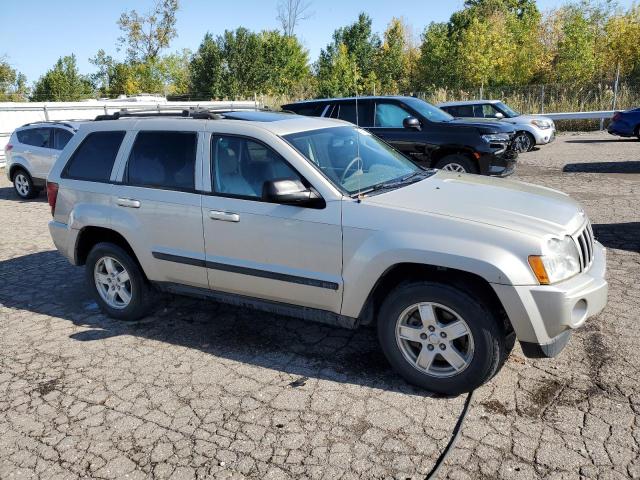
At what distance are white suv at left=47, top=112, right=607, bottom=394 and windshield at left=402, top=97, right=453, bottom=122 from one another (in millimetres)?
5669

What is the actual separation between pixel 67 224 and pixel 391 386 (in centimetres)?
342

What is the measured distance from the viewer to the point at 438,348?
3.64m

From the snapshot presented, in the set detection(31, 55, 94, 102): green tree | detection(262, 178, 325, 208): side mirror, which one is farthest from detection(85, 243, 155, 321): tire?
detection(31, 55, 94, 102): green tree

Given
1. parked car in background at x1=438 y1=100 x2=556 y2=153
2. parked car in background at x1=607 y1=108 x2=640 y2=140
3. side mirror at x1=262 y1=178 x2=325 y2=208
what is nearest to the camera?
side mirror at x1=262 y1=178 x2=325 y2=208

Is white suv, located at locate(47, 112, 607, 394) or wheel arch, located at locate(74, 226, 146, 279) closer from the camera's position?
white suv, located at locate(47, 112, 607, 394)

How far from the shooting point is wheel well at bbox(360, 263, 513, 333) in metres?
3.52

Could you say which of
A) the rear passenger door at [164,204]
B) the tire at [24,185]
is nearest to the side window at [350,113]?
the rear passenger door at [164,204]

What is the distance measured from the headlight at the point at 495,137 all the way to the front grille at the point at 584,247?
6186mm

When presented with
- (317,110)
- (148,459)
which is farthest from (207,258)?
(317,110)

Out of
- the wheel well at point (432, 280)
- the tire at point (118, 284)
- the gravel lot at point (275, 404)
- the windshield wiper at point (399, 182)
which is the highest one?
the windshield wiper at point (399, 182)

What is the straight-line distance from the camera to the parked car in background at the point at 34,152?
39.8ft

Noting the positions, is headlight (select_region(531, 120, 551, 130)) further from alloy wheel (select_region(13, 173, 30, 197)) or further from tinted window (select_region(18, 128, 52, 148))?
alloy wheel (select_region(13, 173, 30, 197))

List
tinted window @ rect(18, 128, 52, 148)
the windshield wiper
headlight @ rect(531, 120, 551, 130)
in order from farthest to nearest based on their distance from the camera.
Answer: headlight @ rect(531, 120, 551, 130)
tinted window @ rect(18, 128, 52, 148)
the windshield wiper

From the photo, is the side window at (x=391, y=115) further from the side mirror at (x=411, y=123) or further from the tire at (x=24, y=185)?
the tire at (x=24, y=185)
